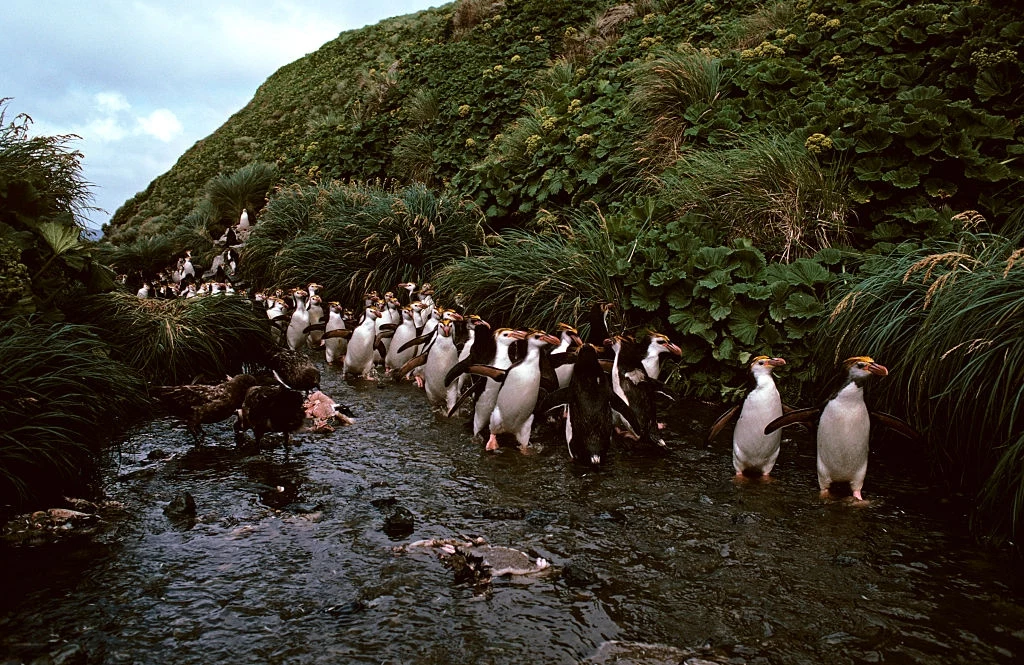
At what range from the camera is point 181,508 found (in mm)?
4227

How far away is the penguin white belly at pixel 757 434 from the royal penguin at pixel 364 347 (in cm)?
458

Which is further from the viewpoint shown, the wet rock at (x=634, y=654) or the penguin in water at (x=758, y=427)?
the penguin in water at (x=758, y=427)

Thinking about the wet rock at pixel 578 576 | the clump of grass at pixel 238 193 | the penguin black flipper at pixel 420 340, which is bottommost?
the wet rock at pixel 578 576

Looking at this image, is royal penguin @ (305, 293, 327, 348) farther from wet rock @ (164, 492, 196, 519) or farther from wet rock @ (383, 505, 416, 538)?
wet rock @ (383, 505, 416, 538)

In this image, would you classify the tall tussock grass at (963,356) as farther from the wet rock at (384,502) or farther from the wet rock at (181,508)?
the wet rock at (181,508)

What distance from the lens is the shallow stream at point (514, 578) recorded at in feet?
9.69

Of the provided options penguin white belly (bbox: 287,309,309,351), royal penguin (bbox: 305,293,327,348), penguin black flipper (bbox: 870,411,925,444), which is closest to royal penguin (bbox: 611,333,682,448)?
penguin black flipper (bbox: 870,411,925,444)

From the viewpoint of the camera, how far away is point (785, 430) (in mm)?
6074

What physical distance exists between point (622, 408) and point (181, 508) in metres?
2.93

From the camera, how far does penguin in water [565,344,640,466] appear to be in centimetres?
516

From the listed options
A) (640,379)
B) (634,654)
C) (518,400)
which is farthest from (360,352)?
(634,654)

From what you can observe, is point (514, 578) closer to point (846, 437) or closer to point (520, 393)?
point (520, 393)

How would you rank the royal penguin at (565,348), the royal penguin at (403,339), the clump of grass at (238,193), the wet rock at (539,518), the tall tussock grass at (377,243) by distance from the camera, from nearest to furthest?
the wet rock at (539,518), the royal penguin at (565,348), the royal penguin at (403,339), the tall tussock grass at (377,243), the clump of grass at (238,193)

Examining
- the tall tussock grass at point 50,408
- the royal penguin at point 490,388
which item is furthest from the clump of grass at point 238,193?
the tall tussock grass at point 50,408
